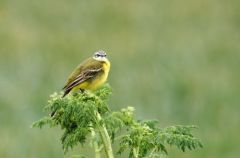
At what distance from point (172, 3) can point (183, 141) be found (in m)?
12.9

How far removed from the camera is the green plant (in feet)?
12.5

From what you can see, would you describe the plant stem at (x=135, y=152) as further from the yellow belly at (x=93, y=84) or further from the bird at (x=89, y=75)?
the yellow belly at (x=93, y=84)

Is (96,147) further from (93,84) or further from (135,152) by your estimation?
(93,84)

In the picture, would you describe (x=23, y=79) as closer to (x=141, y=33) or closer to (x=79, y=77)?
(x=141, y=33)

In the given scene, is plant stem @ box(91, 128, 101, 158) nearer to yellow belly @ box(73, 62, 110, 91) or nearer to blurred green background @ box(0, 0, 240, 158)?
yellow belly @ box(73, 62, 110, 91)

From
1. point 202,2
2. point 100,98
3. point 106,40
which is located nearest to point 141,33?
point 106,40

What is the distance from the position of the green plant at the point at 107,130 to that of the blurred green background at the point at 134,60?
5819 mm

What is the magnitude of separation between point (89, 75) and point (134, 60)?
289 inches

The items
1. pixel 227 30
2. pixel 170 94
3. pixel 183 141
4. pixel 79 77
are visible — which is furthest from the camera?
pixel 227 30

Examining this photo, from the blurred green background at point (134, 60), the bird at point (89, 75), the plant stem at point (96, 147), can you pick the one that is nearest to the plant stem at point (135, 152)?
the plant stem at point (96, 147)

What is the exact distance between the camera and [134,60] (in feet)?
44.4

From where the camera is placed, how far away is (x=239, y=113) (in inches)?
471

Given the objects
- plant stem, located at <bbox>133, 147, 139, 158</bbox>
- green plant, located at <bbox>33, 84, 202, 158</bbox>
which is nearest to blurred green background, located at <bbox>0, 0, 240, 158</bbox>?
green plant, located at <bbox>33, 84, 202, 158</bbox>

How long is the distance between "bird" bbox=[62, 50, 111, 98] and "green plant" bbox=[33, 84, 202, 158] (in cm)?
159
